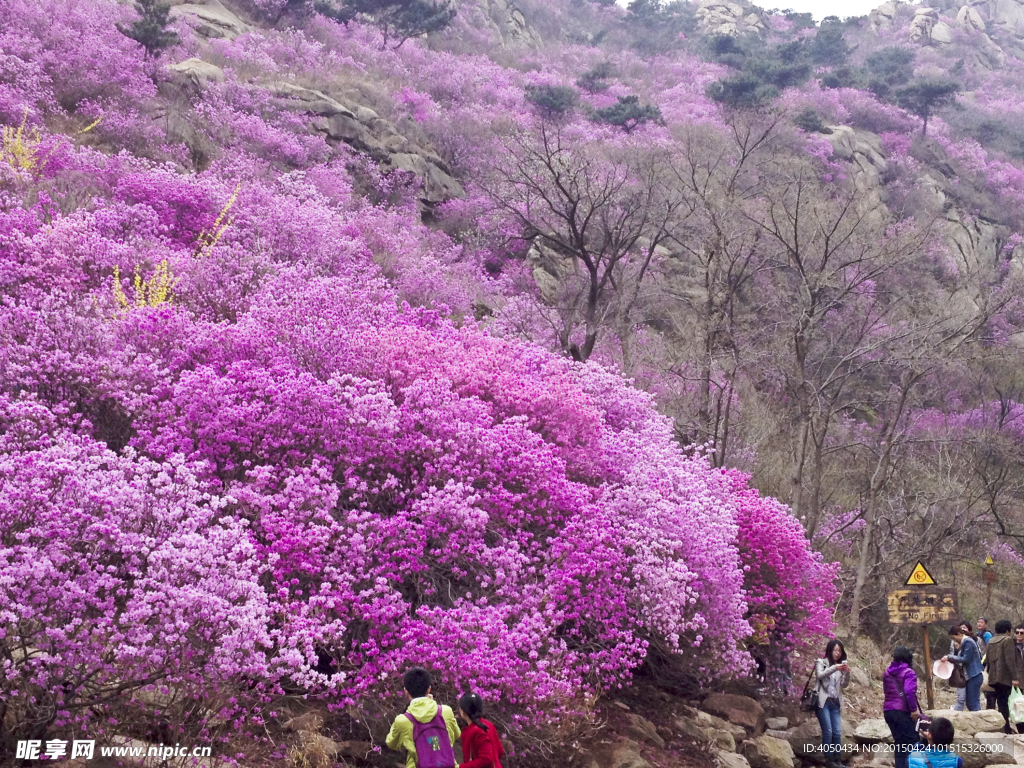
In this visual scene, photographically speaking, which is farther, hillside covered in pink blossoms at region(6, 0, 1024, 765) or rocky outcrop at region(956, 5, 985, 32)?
rocky outcrop at region(956, 5, 985, 32)

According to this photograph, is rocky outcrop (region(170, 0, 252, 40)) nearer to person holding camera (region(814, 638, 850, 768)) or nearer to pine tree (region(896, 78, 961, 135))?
person holding camera (region(814, 638, 850, 768))

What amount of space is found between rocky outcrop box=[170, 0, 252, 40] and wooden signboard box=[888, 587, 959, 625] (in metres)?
29.8

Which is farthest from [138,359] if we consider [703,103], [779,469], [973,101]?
[973,101]

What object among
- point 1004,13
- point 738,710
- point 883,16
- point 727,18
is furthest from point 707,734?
point 1004,13

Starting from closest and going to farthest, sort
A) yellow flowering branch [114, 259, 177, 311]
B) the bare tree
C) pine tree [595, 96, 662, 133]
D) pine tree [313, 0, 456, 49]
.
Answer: yellow flowering branch [114, 259, 177, 311] → the bare tree → pine tree [313, 0, 456, 49] → pine tree [595, 96, 662, 133]

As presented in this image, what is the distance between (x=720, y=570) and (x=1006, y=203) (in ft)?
144

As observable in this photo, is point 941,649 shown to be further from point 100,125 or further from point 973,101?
point 973,101

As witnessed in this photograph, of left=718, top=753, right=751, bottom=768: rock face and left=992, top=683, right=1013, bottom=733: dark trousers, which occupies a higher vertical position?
left=992, top=683, right=1013, bottom=733: dark trousers

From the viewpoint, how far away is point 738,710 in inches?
439

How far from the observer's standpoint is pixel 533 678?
741cm

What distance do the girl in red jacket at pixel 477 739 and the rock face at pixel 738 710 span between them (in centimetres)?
642

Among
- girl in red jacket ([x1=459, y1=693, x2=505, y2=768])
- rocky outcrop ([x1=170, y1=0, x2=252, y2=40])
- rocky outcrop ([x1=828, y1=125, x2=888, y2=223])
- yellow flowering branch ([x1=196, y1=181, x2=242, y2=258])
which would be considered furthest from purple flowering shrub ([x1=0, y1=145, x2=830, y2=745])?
rocky outcrop ([x1=828, y1=125, x2=888, y2=223])

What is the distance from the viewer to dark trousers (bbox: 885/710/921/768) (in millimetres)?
8477

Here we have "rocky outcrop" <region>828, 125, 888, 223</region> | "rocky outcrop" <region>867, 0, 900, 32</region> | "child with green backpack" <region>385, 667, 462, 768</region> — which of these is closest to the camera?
"child with green backpack" <region>385, 667, 462, 768</region>
